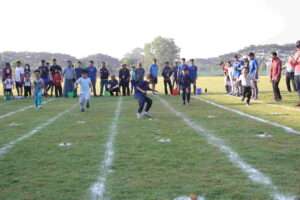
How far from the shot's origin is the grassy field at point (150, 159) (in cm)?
624

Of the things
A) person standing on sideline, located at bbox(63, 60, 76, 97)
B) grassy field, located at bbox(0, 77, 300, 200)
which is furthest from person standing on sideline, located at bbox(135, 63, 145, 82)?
person standing on sideline, located at bbox(63, 60, 76, 97)

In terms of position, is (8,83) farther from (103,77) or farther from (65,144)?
(65,144)

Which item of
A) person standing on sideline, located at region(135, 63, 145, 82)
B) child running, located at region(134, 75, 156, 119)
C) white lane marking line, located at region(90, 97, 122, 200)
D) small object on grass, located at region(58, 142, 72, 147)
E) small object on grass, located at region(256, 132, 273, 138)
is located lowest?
white lane marking line, located at region(90, 97, 122, 200)

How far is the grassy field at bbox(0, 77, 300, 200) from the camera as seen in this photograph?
20.5 ft

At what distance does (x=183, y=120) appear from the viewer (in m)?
14.5

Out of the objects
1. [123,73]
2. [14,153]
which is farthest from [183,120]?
[123,73]

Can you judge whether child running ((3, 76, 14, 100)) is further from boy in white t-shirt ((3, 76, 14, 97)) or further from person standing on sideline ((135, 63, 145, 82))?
person standing on sideline ((135, 63, 145, 82))

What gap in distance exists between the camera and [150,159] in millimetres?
8289

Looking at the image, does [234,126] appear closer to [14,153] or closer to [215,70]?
[14,153]

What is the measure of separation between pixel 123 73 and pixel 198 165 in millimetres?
20206

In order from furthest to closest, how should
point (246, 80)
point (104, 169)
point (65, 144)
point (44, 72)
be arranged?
point (44, 72) → point (246, 80) → point (65, 144) → point (104, 169)

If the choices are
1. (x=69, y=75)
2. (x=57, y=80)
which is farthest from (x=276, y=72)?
(x=57, y=80)

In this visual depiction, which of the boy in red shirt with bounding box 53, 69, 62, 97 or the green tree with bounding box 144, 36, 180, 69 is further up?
the green tree with bounding box 144, 36, 180, 69

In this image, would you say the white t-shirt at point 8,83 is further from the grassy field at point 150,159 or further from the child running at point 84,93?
the grassy field at point 150,159
